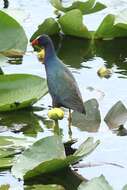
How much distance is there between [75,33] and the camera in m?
6.07

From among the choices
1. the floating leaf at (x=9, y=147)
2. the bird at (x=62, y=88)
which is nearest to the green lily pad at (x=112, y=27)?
the bird at (x=62, y=88)

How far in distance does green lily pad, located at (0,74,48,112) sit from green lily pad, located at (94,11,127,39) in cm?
127

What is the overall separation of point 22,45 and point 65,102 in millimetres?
915

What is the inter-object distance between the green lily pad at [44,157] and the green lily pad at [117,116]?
67cm

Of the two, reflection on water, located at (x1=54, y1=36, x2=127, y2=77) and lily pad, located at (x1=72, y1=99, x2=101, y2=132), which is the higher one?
lily pad, located at (x1=72, y1=99, x2=101, y2=132)

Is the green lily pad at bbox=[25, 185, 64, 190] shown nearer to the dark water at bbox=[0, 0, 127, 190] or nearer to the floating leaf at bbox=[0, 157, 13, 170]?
the dark water at bbox=[0, 0, 127, 190]

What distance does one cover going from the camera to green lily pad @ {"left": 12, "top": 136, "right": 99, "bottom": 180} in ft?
12.4

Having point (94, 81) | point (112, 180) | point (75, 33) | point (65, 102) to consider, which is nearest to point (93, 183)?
point (112, 180)

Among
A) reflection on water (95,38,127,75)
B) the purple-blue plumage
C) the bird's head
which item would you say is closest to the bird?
the purple-blue plumage

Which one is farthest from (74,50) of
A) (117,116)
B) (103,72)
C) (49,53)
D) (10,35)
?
(117,116)

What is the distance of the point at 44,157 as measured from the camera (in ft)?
12.6

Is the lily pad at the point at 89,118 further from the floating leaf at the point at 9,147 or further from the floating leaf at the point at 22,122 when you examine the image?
the floating leaf at the point at 9,147

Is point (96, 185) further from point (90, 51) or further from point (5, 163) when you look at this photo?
point (90, 51)

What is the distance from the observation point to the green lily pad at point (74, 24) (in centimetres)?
567
